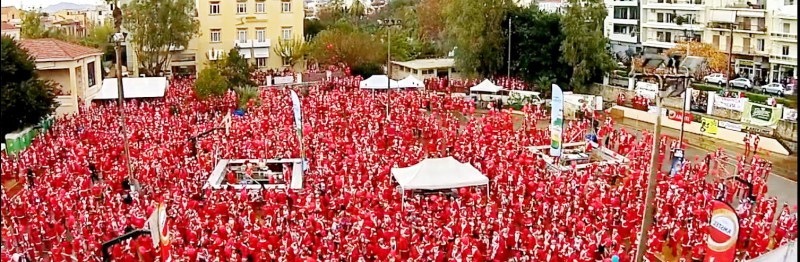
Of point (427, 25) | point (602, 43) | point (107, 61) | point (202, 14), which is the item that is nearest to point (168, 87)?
point (202, 14)

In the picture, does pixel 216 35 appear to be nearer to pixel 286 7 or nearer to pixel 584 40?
pixel 286 7

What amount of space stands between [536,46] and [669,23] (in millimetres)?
14178

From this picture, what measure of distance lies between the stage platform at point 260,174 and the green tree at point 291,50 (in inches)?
1038

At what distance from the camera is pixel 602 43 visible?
36000 millimetres

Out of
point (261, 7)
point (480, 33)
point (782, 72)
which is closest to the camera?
point (480, 33)

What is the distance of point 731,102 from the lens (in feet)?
96.8

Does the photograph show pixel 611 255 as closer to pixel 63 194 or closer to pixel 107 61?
pixel 63 194

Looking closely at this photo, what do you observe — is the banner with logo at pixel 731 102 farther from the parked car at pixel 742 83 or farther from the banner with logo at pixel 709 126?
the parked car at pixel 742 83

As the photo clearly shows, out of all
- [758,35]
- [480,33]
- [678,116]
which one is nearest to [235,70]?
[480,33]

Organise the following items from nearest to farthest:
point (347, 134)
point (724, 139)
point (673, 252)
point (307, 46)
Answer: point (673, 252), point (347, 134), point (724, 139), point (307, 46)

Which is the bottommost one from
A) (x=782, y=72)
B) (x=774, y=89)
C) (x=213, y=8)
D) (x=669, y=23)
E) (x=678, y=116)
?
(x=678, y=116)

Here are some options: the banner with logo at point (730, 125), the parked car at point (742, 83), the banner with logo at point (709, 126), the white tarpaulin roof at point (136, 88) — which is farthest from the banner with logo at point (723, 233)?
the parked car at point (742, 83)

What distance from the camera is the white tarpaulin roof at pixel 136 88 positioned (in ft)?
108

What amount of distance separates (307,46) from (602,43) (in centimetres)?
1755
